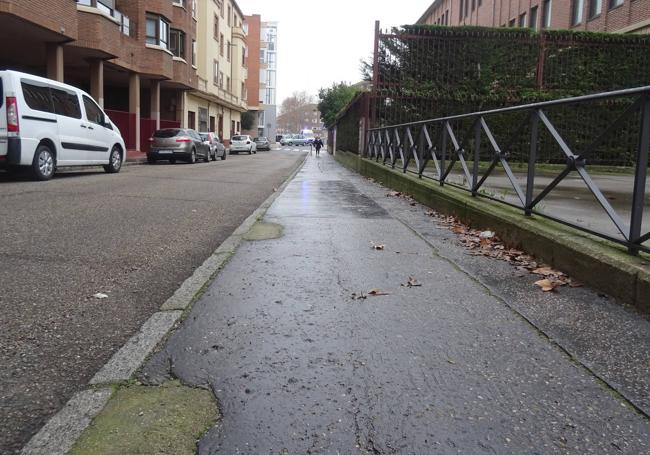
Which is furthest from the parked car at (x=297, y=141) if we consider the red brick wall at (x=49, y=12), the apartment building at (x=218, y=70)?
the red brick wall at (x=49, y=12)

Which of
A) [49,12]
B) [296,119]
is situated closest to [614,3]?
→ [49,12]

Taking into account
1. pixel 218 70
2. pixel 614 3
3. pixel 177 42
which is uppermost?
pixel 614 3

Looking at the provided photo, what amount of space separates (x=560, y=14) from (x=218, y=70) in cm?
2615

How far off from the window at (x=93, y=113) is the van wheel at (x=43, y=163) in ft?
6.03

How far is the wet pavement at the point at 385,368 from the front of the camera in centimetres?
226

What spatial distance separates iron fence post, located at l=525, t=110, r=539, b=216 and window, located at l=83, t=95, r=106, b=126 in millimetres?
11459

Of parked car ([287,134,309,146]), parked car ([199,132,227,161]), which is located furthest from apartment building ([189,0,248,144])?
parked car ([287,134,309,146])

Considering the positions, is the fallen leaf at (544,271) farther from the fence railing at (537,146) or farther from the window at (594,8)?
the window at (594,8)

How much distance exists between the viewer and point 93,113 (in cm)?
1429

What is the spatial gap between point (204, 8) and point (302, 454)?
4240 cm

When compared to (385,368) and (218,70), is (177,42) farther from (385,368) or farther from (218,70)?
(385,368)

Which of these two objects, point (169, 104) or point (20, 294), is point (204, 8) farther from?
point (20, 294)

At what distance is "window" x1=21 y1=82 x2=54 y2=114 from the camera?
11.6 metres

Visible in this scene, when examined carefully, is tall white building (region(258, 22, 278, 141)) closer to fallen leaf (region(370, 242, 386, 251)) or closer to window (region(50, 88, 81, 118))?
window (region(50, 88, 81, 118))
